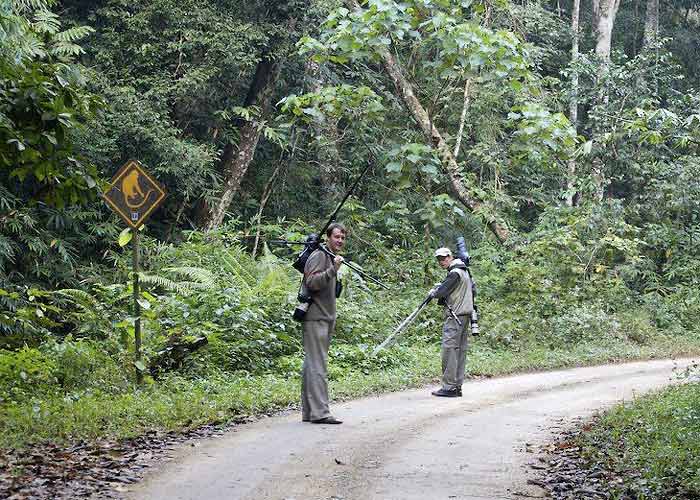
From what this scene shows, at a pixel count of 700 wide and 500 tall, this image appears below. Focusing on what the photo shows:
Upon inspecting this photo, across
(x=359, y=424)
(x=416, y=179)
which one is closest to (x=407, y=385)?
(x=359, y=424)

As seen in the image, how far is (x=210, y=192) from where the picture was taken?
75.3ft

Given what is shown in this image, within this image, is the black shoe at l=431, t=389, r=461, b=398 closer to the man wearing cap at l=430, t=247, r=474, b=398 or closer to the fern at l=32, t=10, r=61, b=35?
the man wearing cap at l=430, t=247, r=474, b=398

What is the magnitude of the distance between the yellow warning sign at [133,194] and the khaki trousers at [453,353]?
15.4ft

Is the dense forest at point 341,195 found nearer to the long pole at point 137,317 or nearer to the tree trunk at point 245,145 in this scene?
the tree trunk at point 245,145

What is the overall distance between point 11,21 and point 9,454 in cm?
577

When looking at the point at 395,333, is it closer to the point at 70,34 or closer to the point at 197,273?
the point at 197,273

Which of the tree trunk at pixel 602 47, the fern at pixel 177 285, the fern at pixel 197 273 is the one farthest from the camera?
the tree trunk at pixel 602 47

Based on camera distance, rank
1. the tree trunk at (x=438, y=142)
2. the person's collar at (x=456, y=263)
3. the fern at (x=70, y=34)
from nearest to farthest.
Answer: the person's collar at (x=456, y=263) < the fern at (x=70, y=34) < the tree trunk at (x=438, y=142)

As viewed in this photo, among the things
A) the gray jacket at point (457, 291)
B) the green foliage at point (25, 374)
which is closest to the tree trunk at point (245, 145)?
the gray jacket at point (457, 291)

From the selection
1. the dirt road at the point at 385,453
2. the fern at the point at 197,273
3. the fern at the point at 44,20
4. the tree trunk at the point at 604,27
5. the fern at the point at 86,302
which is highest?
the tree trunk at the point at 604,27

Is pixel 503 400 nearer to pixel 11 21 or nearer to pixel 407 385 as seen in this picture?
pixel 407 385

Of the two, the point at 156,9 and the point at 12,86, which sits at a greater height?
the point at 156,9

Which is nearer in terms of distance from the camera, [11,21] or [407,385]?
[11,21]

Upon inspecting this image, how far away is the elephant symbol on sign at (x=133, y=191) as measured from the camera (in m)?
12.0
